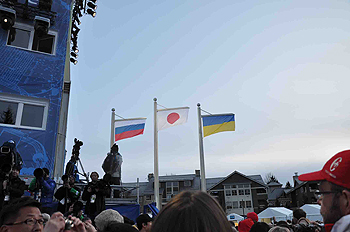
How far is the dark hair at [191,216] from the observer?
1.06m

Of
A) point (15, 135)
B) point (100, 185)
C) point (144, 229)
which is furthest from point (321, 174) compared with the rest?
point (15, 135)

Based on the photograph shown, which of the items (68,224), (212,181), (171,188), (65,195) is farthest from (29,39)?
(212,181)

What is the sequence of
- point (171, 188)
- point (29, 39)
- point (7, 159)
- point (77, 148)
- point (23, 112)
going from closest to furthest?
1. point (7, 159)
2. point (77, 148)
3. point (23, 112)
4. point (29, 39)
5. point (171, 188)

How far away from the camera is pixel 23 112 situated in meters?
11.5

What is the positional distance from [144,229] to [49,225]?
3.16 m

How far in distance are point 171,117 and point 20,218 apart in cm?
1163

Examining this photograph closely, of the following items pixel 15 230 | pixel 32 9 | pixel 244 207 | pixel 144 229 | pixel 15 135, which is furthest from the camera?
pixel 244 207

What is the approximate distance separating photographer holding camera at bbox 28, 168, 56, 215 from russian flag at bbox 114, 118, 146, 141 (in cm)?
691

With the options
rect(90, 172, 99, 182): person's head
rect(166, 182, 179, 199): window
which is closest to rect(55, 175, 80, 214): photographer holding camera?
rect(90, 172, 99, 182): person's head

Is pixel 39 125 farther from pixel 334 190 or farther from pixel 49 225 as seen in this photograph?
pixel 334 190

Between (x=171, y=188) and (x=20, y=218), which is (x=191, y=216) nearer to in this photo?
(x=20, y=218)

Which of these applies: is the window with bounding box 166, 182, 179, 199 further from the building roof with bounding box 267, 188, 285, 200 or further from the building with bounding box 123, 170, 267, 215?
the building roof with bounding box 267, 188, 285, 200

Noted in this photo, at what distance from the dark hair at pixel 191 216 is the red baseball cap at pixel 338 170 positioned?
1.10 meters

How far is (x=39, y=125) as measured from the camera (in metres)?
11.6
